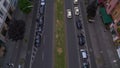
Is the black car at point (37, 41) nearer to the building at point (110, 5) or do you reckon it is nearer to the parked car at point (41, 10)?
the parked car at point (41, 10)

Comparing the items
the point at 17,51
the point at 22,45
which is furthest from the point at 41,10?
the point at 17,51

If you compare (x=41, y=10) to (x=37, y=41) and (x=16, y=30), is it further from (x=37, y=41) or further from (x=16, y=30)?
(x=16, y=30)

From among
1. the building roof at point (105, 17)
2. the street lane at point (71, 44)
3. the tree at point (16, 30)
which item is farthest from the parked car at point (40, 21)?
the building roof at point (105, 17)

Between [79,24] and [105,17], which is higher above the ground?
[105,17]

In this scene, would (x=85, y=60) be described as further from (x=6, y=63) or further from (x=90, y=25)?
(x=6, y=63)

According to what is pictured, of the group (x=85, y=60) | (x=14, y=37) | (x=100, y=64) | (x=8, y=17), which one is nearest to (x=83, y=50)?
(x=85, y=60)

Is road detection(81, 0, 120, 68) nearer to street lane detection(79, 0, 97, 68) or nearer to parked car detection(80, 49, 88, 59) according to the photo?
street lane detection(79, 0, 97, 68)

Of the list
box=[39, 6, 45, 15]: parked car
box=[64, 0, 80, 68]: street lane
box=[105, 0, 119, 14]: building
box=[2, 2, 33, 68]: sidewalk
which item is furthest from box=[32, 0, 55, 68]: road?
box=[105, 0, 119, 14]: building
